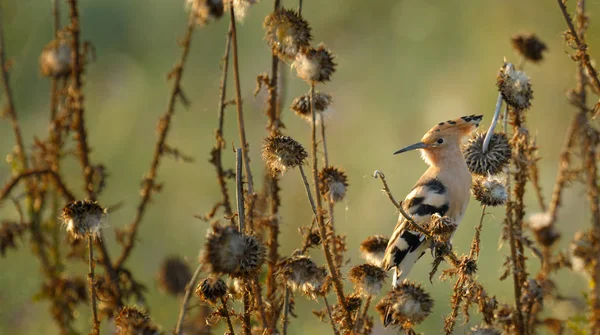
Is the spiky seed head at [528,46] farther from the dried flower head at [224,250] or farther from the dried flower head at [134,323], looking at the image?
the dried flower head at [134,323]

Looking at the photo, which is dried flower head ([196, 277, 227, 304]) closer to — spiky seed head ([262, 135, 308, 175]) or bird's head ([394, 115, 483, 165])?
spiky seed head ([262, 135, 308, 175])

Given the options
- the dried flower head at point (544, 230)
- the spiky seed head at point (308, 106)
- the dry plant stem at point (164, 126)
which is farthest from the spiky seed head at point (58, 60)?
the dried flower head at point (544, 230)

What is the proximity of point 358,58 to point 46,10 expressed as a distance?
4016 millimetres

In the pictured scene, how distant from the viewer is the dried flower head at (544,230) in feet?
13.4

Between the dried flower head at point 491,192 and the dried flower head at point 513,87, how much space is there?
1.06 ft

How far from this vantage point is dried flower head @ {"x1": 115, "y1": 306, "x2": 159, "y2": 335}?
2.08 meters

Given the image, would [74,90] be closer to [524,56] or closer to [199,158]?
[524,56]

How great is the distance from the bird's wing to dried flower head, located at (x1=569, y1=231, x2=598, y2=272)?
0.78m

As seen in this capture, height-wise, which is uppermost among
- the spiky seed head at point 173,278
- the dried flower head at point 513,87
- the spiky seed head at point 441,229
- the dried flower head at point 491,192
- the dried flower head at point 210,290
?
the spiky seed head at point 173,278

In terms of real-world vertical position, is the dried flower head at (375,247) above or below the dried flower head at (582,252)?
below

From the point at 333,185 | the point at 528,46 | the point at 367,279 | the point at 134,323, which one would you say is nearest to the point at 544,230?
the point at 528,46

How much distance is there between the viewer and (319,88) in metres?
7.39

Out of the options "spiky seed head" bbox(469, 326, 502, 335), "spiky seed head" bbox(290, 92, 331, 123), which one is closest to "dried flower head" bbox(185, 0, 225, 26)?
"spiky seed head" bbox(290, 92, 331, 123)

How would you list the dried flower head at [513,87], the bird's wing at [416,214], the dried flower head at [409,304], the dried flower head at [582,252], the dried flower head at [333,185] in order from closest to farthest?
the dried flower head at [409,304] < the dried flower head at [513,87] < the dried flower head at [333,185] < the bird's wing at [416,214] < the dried flower head at [582,252]
